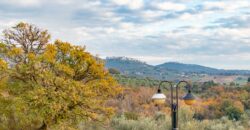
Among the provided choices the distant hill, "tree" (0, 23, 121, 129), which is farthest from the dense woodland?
the distant hill

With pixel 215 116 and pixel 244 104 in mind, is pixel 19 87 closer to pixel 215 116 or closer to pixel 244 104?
pixel 215 116

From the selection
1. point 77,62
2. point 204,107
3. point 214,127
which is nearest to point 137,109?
point 204,107

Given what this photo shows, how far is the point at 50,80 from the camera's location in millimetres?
16484

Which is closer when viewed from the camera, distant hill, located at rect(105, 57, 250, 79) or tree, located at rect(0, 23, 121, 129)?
tree, located at rect(0, 23, 121, 129)

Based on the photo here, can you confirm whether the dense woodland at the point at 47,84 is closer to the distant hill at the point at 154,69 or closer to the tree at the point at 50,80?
the tree at the point at 50,80

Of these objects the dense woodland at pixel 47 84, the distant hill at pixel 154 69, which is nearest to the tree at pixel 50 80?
the dense woodland at pixel 47 84

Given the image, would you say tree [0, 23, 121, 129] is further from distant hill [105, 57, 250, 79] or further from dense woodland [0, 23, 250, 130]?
distant hill [105, 57, 250, 79]

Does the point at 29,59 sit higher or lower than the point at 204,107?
higher

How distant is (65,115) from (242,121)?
2282 cm

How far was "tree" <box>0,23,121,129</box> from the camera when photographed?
1609 centimetres

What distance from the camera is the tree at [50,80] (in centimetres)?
1609

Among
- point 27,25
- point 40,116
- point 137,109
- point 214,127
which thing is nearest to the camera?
point 40,116

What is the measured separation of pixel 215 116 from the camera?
132 feet

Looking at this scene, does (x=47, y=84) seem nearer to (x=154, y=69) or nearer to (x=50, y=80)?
(x=50, y=80)
